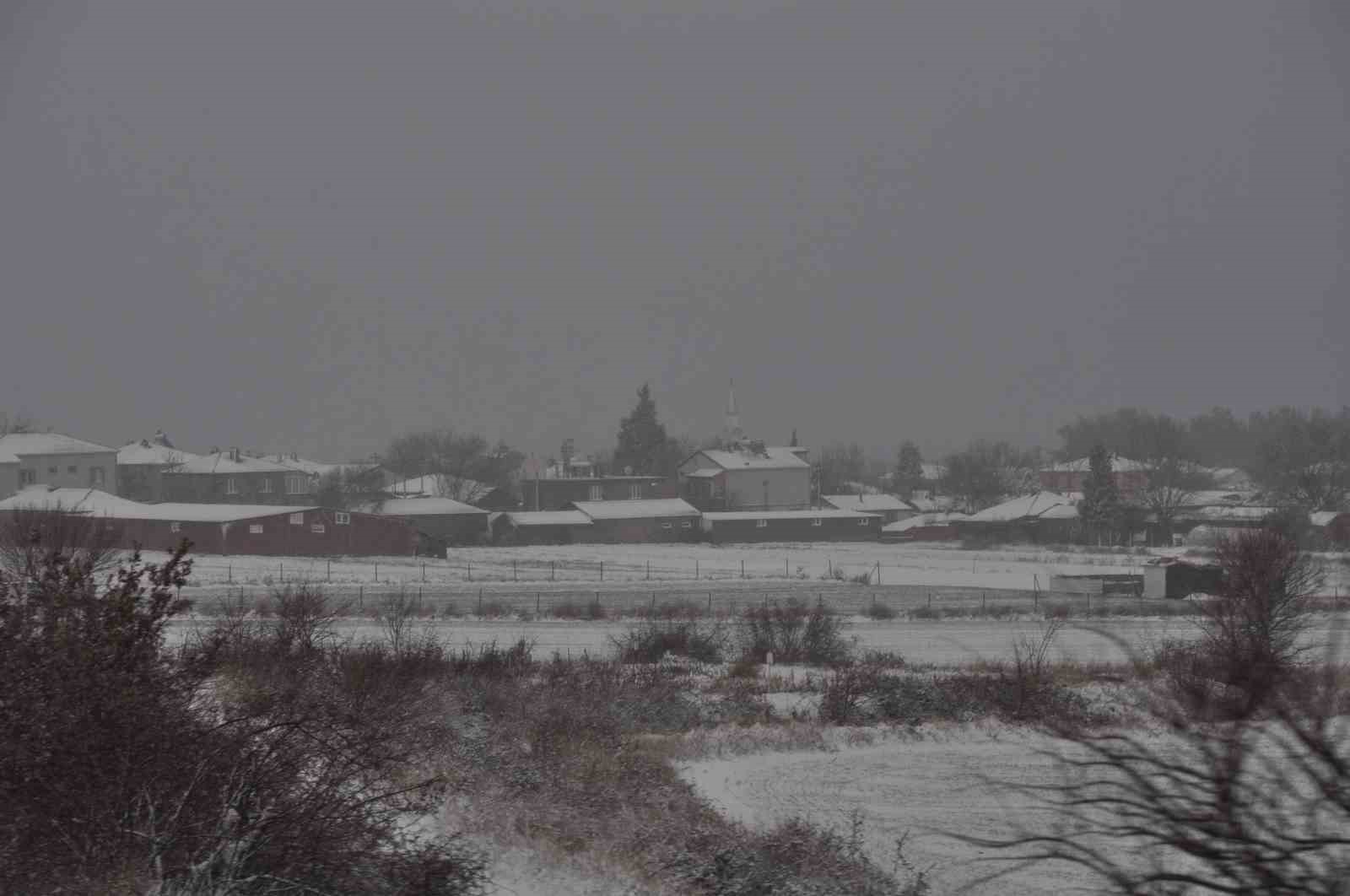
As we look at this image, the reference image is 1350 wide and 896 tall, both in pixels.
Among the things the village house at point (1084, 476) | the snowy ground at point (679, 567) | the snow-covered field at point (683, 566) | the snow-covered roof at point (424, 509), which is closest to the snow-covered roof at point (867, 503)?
the village house at point (1084, 476)

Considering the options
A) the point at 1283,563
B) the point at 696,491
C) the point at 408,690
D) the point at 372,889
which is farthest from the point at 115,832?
the point at 696,491

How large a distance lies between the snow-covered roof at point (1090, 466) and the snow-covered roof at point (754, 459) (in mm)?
28941

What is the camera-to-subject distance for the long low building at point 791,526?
9644 cm

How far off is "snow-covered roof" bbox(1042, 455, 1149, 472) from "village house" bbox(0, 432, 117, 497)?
3368 inches

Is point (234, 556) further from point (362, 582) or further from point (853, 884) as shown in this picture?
point (853, 884)

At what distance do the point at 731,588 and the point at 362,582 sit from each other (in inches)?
638

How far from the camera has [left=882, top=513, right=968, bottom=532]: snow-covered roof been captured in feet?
331

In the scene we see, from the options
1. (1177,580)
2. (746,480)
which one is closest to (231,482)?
(746,480)

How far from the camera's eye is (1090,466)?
93.0 metres

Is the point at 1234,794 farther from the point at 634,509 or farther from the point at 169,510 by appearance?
the point at 634,509

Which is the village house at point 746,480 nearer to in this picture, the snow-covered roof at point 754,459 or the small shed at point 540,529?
the snow-covered roof at point 754,459

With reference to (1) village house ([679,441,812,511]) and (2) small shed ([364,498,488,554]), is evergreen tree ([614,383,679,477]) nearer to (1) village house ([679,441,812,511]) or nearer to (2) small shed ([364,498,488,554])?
(1) village house ([679,441,812,511])

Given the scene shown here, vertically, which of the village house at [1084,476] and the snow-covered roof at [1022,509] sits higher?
the village house at [1084,476]

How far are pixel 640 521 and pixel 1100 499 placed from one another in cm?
3604
